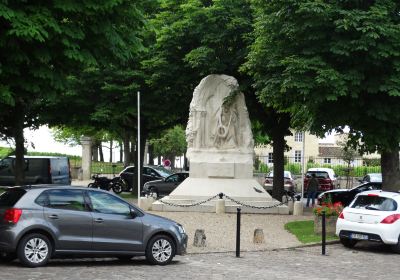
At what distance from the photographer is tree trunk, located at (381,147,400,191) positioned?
2200 cm

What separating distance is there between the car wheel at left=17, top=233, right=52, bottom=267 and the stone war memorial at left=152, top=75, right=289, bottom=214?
13246 mm

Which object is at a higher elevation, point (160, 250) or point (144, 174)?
point (144, 174)

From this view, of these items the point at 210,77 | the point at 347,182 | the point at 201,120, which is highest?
the point at 210,77

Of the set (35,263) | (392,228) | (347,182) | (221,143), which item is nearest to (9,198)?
(35,263)

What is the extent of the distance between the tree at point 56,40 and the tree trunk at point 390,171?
38.3 ft

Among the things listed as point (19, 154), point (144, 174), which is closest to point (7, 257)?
point (19, 154)

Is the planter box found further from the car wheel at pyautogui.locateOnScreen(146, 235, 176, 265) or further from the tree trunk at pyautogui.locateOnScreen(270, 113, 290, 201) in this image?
the tree trunk at pyautogui.locateOnScreen(270, 113, 290, 201)

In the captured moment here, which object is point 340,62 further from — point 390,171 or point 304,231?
point 304,231

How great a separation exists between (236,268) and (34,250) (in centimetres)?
390

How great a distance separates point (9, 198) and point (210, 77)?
1621 cm

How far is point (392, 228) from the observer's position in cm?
1617

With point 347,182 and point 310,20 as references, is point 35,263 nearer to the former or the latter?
point 310,20

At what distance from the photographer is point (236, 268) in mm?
13406

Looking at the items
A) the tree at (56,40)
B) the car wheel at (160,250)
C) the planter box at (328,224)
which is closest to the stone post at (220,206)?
the planter box at (328,224)
